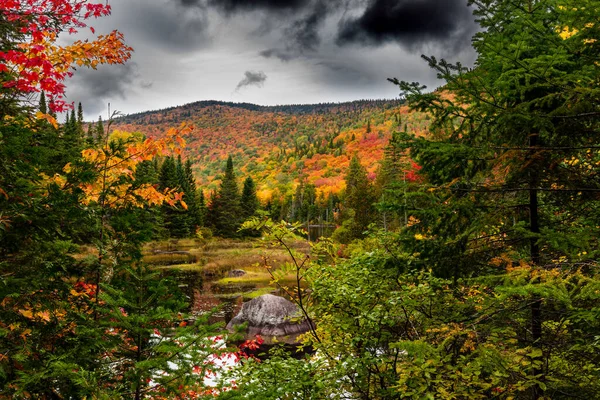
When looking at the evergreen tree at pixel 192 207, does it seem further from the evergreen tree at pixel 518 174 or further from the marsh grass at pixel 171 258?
the evergreen tree at pixel 518 174

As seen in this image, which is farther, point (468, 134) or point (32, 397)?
point (468, 134)

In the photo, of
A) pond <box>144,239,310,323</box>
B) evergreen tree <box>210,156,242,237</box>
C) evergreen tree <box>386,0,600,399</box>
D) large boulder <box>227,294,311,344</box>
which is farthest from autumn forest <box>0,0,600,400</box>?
evergreen tree <box>210,156,242,237</box>

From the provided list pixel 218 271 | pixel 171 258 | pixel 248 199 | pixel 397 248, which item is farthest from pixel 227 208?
pixel 397 248

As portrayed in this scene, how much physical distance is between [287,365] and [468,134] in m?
3.87

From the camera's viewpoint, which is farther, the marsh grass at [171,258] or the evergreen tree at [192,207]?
the evergreen tree at [192,207]

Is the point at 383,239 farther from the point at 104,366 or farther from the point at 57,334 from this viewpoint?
the point at 57,334

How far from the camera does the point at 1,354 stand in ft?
9.62

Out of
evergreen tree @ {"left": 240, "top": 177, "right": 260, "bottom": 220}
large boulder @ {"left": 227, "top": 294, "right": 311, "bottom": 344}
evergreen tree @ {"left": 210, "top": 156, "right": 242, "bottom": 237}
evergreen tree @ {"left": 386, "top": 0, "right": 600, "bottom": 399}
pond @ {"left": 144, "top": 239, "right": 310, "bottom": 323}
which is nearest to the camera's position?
evergreen tree @ {"left": 386, "top": 0, "right": 600, "bottom": 399}

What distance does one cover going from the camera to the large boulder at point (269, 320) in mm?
17094

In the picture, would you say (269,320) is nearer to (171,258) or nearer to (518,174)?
(518,174)

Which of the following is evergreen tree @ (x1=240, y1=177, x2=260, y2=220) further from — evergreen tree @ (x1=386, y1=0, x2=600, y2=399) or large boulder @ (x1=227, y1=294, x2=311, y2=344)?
evergreen tree @ (x1=386, y1=0, x2=600, y2=399)

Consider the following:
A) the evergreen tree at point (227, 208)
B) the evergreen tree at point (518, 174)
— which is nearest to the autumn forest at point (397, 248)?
the evergreen tree at point (518, 174)

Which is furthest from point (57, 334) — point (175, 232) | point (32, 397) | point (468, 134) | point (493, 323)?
point (175, 232)

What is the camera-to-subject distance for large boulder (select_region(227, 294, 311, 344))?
17094 mm
